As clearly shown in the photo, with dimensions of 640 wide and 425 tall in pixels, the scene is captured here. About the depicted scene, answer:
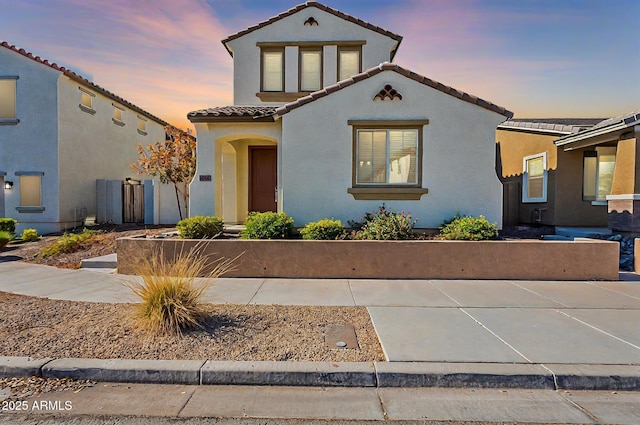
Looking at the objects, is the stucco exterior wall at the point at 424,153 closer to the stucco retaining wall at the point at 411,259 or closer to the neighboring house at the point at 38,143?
the stucco retaining wall at the point at 411,259

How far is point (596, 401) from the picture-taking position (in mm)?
3197

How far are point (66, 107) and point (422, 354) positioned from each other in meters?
16.1

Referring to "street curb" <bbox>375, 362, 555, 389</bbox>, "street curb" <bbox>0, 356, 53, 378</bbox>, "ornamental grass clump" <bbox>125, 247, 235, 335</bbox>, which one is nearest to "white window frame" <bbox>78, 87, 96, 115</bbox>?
"ornamental grass clump" <bbox>125, 247, 235, 335</bbox>

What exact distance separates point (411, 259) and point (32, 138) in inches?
596

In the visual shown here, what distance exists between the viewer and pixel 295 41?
481 inches

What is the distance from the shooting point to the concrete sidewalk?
11.4 feet

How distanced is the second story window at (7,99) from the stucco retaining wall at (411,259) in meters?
11.5

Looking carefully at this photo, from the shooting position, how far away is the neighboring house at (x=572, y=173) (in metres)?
8.90

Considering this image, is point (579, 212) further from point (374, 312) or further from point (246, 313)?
point (246, 313)

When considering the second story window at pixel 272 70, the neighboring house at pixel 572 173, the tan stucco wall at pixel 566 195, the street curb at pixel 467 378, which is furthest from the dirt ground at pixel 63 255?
the neighboring house at pixel 572 173

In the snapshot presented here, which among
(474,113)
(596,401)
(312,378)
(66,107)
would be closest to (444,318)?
(596,401)

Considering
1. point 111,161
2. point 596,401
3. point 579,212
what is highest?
point 111,161

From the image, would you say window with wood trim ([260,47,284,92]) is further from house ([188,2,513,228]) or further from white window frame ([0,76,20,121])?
white window frame ([0,76,20,121])

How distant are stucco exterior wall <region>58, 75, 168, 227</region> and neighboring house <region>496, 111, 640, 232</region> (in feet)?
45.9
